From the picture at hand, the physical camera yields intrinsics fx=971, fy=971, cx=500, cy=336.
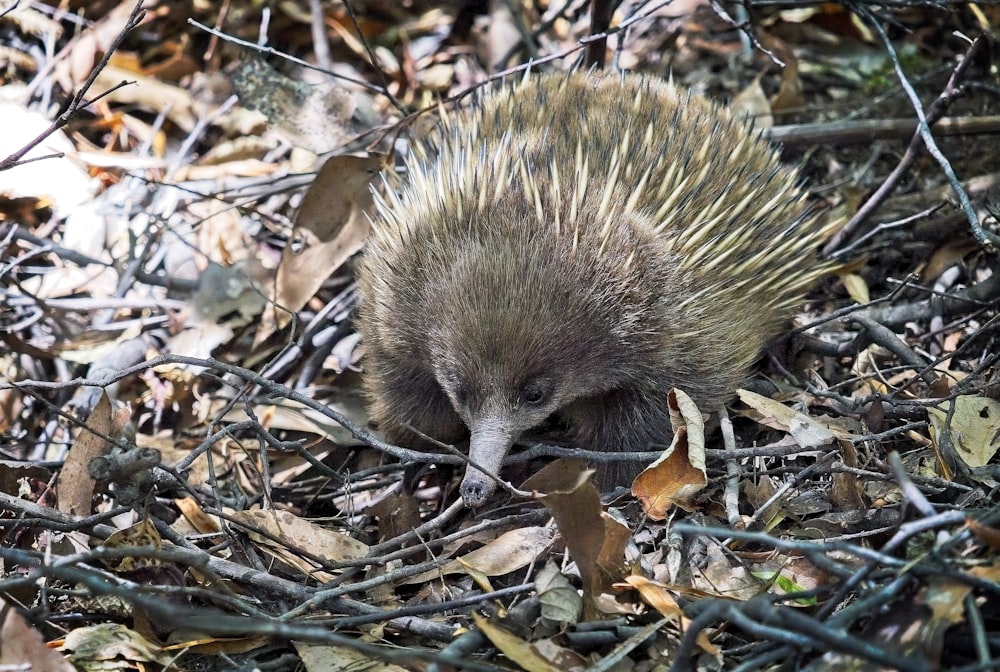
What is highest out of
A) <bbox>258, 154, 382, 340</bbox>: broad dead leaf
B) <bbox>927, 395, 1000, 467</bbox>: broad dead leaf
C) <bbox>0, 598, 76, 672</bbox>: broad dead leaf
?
<bbox>258, 154, 382, 340</bbox>: broad dead leaf

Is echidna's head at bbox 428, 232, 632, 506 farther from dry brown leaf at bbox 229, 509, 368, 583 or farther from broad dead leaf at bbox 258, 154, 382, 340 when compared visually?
broad dead leaf at bbox 258, 154, 382, 340

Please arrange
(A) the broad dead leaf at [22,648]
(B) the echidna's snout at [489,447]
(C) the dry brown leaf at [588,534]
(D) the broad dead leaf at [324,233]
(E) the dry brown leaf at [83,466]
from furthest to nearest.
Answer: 1. (D) the broad dead leaf at [324,233]
2. (E) the dry brown leaf at [83,466]
3. (B) the echidna's snout at [489,447]
4. (C) the dry brown leaf at [588,534]
5. (A) the broad dead leaf at [22,648]

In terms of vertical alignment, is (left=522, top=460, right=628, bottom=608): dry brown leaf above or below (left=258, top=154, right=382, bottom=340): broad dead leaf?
below

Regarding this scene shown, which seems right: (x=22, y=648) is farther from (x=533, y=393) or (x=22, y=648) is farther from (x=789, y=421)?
(x=789, y=421)

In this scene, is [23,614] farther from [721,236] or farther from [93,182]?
[93,182]

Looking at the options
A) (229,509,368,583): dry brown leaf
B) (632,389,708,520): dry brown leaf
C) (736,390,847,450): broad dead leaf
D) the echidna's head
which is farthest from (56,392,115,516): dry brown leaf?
(736,390,847,450): broad dead leaf

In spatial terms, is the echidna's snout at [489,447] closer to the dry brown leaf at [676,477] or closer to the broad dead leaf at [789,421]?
the dry brown leaf at [676,477]

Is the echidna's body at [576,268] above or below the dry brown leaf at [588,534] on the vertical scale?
above

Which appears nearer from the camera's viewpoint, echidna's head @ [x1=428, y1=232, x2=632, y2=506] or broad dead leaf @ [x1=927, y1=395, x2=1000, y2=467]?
echidna's head @ [x1=428, y1=232, x2=632, y2=506]

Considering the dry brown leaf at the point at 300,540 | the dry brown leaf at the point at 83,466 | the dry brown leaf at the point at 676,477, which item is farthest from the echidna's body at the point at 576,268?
the dry brown leaf at the point at 83,466
